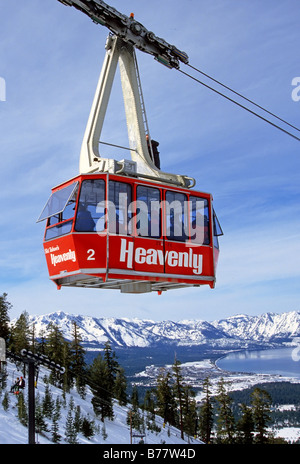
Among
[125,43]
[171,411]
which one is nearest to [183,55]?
[125,43]

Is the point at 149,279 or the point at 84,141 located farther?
the point at 84,141

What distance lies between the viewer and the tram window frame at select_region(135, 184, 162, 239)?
1202 centimetres

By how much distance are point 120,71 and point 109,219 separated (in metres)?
5.73

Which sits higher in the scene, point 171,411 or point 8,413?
point 8,413

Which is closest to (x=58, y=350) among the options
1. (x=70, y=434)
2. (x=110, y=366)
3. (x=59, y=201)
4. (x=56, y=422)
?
(x=110, y=366)

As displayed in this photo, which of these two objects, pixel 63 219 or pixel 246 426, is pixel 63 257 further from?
pixel 246 426

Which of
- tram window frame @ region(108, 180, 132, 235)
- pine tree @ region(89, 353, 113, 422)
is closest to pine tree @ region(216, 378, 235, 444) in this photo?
pine tree @ region(89, 353, 113, 422)

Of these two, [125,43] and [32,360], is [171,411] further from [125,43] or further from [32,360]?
[125,43]

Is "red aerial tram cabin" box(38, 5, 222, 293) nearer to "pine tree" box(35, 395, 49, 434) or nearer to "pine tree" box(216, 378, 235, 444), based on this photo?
"pine tree" box(35, 395, 49, 434)

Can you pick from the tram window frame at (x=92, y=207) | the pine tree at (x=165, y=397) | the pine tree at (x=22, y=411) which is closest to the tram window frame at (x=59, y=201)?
the tram window frame at (x=92, y=207)

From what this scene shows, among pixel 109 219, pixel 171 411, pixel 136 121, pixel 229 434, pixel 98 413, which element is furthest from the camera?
pixel 171 411

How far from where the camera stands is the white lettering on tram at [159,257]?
11.6 m

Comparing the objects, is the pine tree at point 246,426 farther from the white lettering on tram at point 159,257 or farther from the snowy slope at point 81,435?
the white lettering on tram at point 159,257

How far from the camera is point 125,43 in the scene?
14484mm
